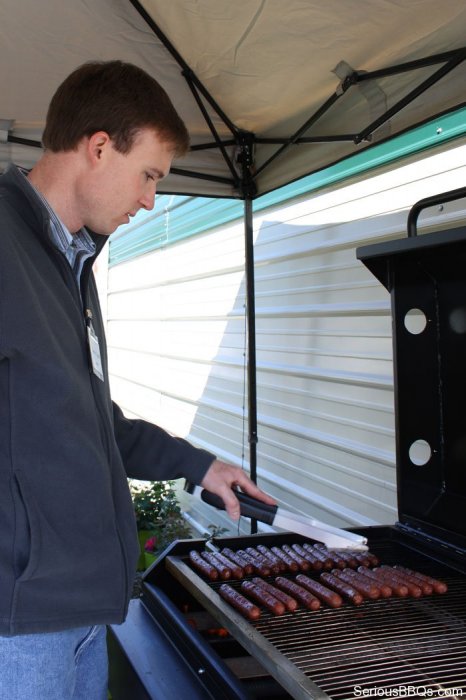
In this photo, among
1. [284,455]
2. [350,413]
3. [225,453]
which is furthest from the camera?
[225,453]

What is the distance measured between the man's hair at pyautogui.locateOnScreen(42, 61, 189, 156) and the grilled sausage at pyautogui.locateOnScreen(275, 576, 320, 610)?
149cm

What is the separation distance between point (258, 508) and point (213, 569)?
1.31 ft

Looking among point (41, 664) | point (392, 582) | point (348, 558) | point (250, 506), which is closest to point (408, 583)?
point (392, 582)

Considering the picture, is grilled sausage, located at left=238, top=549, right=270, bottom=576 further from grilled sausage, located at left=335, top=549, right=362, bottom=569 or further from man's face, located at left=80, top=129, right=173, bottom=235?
man's face, located at left=80, top=129, right=173, bottom=235

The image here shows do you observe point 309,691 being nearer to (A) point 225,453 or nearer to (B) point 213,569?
(B) point 213,569

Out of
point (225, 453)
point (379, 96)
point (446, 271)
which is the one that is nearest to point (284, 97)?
point (379, 96)

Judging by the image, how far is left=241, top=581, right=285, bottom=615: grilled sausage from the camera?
6.84 ft

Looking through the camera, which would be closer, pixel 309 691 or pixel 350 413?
pixel 309 691

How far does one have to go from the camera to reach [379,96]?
3.25 m

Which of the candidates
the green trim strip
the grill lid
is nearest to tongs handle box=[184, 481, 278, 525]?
the grill lid

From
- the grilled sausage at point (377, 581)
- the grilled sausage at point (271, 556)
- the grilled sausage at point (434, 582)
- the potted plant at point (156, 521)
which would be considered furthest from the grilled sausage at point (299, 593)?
the potted plant at point (156, 521)

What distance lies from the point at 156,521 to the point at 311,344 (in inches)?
102

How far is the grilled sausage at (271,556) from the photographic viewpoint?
247 cm

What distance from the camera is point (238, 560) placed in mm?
2506
